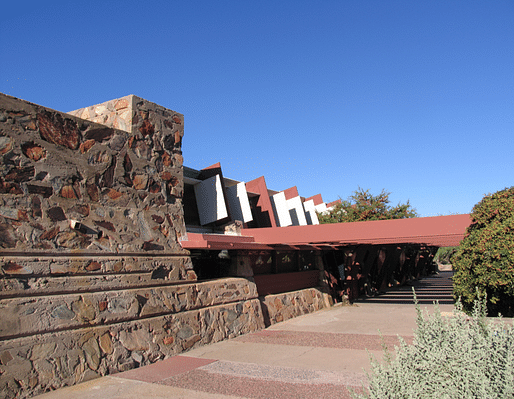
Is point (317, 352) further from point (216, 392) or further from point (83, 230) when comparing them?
point (83, 230)

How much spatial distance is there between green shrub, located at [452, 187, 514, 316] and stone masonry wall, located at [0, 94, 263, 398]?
4.28 m

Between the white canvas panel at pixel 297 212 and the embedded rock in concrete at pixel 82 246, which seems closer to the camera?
the embedded rock in concrete at pixel 82 246

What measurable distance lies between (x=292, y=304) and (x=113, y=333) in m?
5.64

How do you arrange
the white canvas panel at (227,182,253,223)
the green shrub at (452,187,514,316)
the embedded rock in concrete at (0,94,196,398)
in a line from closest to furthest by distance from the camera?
the embedded rock in concrete at (0,94,196,398)
the green shrub at (452,187,514,316)
the white canvas panel at (227,182,253,223)

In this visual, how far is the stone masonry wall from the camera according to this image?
16.3ft

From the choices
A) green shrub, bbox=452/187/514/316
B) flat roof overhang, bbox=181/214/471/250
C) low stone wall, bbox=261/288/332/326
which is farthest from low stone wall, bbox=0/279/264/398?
green shrub, bbox=452/187/514/316

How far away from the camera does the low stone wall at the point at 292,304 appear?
943 cm

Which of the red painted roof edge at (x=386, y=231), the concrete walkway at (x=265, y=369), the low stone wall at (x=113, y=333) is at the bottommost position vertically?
the concrete walkway at (x=265, y=369)

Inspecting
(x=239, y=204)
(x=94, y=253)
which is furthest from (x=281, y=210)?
(x=94, y=253)

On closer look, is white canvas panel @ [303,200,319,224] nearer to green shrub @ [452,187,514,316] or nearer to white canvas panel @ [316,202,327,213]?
white canvas panel @ [316,202,327,213]

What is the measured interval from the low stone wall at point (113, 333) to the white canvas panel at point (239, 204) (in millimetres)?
7170

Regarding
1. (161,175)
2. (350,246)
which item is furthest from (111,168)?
(350,246)

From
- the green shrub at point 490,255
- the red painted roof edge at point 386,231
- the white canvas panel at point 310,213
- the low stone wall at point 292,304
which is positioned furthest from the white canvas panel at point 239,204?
the green shrub at point 490,255

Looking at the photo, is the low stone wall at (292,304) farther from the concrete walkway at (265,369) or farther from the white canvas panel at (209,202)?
the white canvas panel at (209,202)
